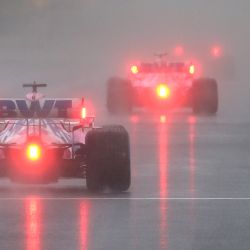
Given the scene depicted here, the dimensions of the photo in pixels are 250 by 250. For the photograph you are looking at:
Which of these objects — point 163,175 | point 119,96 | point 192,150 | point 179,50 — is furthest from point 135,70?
point 179,50

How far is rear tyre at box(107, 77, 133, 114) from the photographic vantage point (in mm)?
31812

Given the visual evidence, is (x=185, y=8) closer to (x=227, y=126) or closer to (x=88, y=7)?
(x=88, y=7)

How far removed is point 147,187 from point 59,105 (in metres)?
1.44

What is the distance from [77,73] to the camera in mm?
57594

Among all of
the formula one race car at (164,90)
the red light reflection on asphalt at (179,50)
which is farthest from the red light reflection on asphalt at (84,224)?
the red light reflection on asphalt at (179,50)

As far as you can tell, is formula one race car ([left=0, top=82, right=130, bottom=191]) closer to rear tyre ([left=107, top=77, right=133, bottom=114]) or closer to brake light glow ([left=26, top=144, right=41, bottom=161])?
brake light glow ([left=26, top=144, right=41, bottom=161])

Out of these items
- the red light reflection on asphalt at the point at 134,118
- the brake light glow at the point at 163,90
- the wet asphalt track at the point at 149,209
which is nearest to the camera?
the wet asphalt track at the point at 149,209

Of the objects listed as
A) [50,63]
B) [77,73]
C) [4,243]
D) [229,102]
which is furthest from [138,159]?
[50,63]

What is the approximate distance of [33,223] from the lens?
11.7m

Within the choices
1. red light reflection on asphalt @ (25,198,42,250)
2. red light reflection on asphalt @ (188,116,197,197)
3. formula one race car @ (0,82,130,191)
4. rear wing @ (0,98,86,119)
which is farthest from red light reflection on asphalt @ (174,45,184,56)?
red light reflection on asphalt @ (25,198,42,250)

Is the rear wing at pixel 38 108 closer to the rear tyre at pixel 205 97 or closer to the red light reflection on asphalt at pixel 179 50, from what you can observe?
the rear tyre at pixel 205 97

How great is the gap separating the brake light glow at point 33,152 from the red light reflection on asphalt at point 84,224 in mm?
1050

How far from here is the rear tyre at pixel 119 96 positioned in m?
31.8

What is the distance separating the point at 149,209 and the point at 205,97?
62.1 ft
